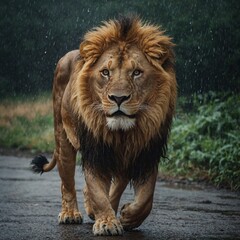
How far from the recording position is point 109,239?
4.87m

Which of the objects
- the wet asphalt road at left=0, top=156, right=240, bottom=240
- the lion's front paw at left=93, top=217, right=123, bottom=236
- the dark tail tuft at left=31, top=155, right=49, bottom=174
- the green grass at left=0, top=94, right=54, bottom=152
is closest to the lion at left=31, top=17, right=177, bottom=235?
the lion's front paw at left=93, top=217, right=123, bottom=236

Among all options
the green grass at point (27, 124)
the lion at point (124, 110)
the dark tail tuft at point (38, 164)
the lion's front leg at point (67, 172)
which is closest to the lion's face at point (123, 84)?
the lion at point (124, 110)

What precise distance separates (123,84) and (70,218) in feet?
4.33

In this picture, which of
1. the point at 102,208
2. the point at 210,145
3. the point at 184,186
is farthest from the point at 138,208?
the point at 210,145

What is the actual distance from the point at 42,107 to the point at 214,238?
1632 centimetres

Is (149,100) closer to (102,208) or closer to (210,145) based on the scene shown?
(102,208)

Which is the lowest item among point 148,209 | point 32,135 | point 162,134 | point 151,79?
point 32,135

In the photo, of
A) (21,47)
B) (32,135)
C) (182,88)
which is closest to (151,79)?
(182,88)

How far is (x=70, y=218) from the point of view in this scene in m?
5.94

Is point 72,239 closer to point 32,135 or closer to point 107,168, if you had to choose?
point 107,168

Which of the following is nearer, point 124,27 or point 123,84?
point 123,84

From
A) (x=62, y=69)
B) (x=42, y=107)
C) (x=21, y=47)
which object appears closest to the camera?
(x=62, y=69)

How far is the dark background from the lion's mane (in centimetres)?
907

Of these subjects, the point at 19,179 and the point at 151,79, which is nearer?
the point at 151,79
